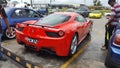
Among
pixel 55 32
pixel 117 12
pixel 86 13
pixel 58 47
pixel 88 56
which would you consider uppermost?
pixel 117 12

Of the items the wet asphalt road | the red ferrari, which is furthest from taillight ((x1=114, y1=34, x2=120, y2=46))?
the red ferrari

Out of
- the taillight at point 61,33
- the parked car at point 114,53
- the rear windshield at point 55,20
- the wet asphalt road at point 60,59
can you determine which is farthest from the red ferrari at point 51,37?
the parked car at point 114,53

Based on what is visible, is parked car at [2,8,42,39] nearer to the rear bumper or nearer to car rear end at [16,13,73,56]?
car rear end at [16,13,73,56]

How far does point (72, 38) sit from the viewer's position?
5.62 metres

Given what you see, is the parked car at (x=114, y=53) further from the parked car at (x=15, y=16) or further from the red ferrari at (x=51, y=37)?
the parked car at (x=15, y=16)

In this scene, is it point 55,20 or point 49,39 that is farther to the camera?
point 55,20

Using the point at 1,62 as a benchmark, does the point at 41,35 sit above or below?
above

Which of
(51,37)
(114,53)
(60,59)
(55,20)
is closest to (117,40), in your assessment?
(114,53)

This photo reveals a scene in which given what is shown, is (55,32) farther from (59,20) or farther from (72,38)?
(59,20)

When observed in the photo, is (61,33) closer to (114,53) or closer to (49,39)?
(49,39)

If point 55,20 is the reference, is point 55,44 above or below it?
below

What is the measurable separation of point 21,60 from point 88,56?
204cm

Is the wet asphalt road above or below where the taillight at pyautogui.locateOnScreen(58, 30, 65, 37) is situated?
below

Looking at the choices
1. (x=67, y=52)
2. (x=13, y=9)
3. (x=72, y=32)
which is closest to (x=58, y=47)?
(x=67, y=52)
